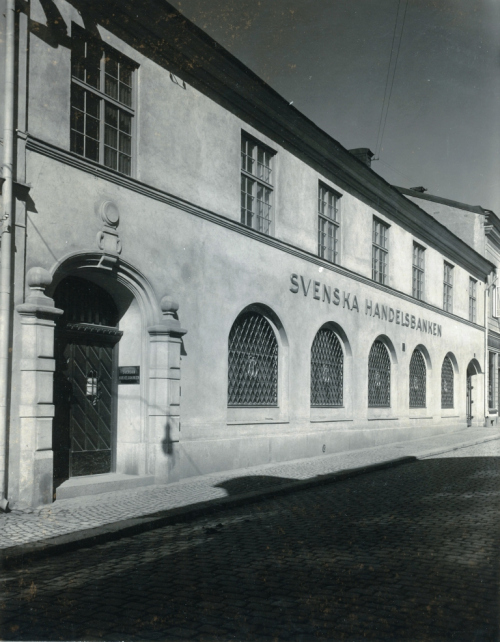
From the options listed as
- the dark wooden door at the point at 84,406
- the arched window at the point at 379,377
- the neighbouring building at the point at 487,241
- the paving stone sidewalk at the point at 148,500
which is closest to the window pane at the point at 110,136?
the dark wooden door at the point at 84,406

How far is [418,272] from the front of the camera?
23.9 metres

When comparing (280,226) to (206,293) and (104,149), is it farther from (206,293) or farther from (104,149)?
(104,149)

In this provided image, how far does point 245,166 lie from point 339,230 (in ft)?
15.6

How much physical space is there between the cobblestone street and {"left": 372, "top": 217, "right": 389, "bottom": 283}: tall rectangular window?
39.3 ft

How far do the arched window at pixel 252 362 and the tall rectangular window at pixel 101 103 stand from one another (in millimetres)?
4259

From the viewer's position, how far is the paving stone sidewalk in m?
7.16

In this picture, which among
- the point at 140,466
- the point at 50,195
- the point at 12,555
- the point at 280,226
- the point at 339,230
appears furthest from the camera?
the point at 339,230

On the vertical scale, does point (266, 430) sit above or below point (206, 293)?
below

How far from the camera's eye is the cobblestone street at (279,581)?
4371 mm

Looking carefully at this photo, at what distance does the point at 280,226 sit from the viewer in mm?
14852

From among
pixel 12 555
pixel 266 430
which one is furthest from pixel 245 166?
pixel 12 555

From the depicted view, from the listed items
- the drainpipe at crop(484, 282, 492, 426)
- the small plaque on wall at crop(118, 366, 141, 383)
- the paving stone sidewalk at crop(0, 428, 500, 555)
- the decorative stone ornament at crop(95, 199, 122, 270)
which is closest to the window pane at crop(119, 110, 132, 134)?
the decorative stone ornament at crop(95, 199, 122, 270)

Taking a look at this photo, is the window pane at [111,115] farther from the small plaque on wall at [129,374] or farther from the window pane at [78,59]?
the small plaque on wall at [129,374]

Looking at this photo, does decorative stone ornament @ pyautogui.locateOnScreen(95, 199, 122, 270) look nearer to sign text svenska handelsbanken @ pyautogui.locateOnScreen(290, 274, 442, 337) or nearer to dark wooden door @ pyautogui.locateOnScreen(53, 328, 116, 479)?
dark wooden door @ pyautogui.locateOnScreen(53, 328, 116, 479)
